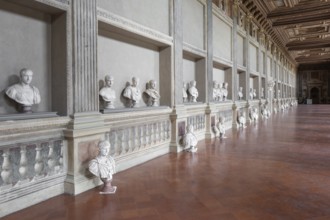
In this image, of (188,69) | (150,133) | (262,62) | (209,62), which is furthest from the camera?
(262,62)

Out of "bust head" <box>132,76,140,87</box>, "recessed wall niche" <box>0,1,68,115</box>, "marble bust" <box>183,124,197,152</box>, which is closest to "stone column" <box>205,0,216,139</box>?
"marble bust" <box>183,124,197,152</box>

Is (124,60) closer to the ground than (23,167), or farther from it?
farther from it

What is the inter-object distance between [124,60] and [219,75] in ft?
20.5

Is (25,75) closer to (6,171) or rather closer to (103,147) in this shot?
(6,171)

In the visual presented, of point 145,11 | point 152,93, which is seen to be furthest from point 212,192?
point 145,11

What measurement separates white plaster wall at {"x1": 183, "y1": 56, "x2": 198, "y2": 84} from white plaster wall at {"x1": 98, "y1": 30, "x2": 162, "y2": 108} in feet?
5.21

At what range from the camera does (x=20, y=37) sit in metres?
3.62

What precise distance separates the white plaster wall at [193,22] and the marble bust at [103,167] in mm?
4431

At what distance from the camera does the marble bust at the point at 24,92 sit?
3389mm

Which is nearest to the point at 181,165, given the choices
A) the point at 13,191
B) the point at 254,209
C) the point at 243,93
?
the point at 254,209

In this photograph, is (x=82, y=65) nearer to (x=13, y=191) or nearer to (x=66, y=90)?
(x=66, y=90)

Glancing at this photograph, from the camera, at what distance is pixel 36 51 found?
381cm

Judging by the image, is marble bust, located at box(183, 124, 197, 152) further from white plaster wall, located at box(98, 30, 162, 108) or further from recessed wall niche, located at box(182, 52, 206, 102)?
recessed wall niche, located at box(182, 52, 206, 102)

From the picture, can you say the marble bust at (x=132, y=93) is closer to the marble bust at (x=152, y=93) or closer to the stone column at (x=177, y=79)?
the marble bust at (x=152, y=93)
